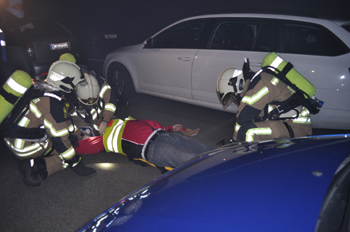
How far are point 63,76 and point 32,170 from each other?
105 centimetres

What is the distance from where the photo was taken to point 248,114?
8.84 ft

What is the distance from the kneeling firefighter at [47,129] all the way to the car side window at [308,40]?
269cm

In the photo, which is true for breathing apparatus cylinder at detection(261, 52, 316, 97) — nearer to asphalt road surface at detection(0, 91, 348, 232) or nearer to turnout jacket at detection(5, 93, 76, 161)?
asphalt road surface at detection(0, 91, 348, 232)

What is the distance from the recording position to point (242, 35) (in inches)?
169

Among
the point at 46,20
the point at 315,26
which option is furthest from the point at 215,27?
the point at 46,20

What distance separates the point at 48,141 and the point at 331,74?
336 centimetres

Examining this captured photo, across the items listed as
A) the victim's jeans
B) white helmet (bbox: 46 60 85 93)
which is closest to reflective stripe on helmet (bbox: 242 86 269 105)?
the victim's jeans

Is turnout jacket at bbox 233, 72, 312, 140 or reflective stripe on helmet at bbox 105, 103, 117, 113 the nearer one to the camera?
turnout jacket at bbox 233, 72, 312, 140

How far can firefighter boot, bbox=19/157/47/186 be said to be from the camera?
3.07m

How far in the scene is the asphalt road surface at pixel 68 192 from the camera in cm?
259

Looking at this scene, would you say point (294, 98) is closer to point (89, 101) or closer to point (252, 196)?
point (252, 196)

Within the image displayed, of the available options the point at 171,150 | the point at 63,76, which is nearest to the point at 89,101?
the point at 63,76

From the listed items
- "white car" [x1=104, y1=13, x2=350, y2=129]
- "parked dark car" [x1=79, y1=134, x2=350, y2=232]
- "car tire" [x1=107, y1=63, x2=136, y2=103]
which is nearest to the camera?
"parked dark car" [x1=79, y1=134, x2=350, y2=232]

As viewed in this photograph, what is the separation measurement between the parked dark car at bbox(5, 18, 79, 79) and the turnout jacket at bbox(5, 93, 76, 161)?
3.78 metres
